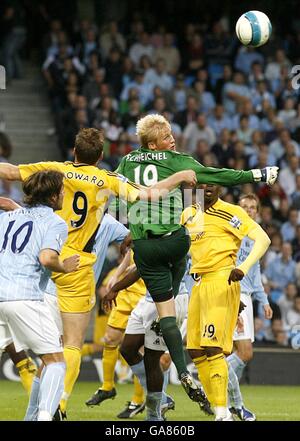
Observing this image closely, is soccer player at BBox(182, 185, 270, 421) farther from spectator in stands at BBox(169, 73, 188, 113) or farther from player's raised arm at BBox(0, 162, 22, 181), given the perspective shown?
spectator in stands at BBox(169, 73, 188, 113)

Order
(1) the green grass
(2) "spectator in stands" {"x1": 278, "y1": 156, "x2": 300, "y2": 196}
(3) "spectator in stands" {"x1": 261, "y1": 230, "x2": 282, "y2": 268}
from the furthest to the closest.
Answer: (2) "spectator in stands" {"x1": 278, "y1": 156, "x2": 300, "y2": 196}
(3) "spectator in stands" {"x1": 261, "y1": 230, "x2": 282, "y2": 268}
(1) the green grass

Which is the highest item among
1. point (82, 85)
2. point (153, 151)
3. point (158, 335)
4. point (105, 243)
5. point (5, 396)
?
point (82, 85)

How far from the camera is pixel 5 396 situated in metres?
12.8

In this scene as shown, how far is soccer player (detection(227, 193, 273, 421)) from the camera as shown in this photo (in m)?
10.6

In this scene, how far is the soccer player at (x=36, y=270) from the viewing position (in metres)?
8.26

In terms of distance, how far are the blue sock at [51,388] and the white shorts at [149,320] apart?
5.83 feet

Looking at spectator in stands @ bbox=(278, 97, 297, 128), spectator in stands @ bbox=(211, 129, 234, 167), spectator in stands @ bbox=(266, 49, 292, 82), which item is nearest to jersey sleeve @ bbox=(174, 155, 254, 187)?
spectator in stands @ bbox=(211, 129, 234, 167)

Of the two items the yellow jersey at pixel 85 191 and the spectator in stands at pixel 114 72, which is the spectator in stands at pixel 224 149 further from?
the yellow jersey at pixel 85 191

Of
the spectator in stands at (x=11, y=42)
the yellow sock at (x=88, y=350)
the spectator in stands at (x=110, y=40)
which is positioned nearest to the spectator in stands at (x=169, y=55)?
the spectator in stands at (x=110, y=40)

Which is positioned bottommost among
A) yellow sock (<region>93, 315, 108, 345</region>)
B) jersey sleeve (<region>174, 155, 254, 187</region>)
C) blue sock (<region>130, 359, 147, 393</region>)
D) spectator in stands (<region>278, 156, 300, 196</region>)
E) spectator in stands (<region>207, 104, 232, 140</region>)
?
blue sock (<region>130, 359, 147, 393</region>)
